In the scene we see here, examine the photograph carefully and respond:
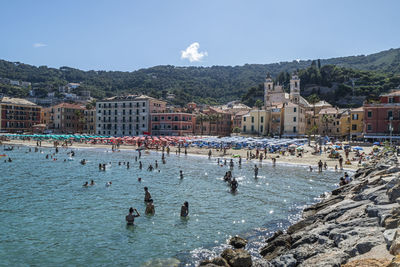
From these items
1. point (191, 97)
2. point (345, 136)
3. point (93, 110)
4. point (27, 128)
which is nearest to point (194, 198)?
point (345, 136)

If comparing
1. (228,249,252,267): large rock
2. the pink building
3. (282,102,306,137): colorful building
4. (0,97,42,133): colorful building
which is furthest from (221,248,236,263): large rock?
(0,97,42,133): colorful building

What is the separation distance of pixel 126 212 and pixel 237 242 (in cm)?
804

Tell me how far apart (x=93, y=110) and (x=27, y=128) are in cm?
2393

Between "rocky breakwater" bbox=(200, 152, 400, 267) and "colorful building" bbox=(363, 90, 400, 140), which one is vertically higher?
"colorful building" bbox=(363, 90, 400, 140)

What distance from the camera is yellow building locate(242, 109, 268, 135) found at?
80125mm

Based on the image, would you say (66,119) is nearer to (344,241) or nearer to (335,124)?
(335,124)

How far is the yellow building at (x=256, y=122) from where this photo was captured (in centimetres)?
8012

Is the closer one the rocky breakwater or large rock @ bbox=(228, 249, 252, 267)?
the rocky breakwater

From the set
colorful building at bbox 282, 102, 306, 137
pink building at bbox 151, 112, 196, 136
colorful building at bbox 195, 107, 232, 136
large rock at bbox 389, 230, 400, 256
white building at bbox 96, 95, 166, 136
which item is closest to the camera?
large rock at bbox 389, 230, 400, 256

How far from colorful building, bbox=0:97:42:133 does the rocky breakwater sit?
106133 mm

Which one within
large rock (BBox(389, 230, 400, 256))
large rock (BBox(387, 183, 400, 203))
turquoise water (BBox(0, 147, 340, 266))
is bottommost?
turquoise water (BBox(0, 147, 340, 266))

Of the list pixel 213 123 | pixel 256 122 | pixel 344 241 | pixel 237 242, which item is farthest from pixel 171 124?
pixel 344 241

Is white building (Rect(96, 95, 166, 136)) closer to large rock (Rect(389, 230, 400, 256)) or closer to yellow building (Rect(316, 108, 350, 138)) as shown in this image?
yellow building (Rect(316, 108, 350, 138))

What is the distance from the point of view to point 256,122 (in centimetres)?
8119
